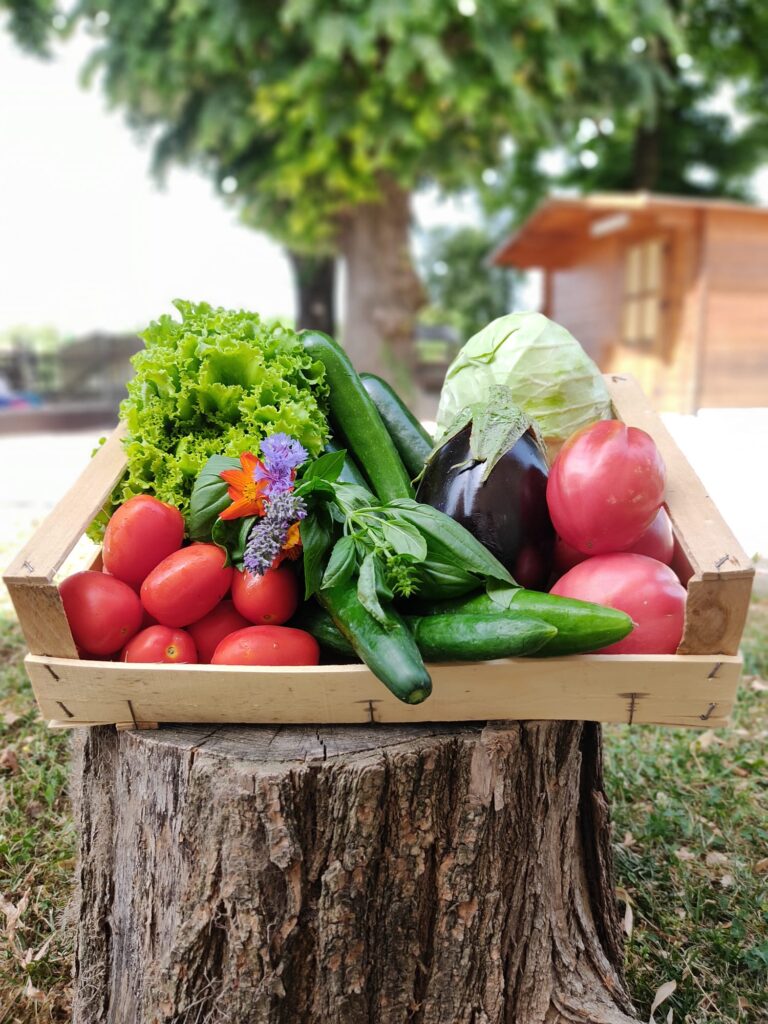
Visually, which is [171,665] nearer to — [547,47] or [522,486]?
[522,486]

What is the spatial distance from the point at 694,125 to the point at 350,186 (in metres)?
12.4

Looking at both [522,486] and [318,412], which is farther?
[318,412]

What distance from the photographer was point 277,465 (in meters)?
1.80

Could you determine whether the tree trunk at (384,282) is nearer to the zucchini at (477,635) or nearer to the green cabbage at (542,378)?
the green cabbage at (542,378)

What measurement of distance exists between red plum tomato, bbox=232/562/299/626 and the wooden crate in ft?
0.57

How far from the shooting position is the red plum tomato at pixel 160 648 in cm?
180

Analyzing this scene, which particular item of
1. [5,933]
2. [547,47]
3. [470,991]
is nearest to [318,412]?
[470,991]

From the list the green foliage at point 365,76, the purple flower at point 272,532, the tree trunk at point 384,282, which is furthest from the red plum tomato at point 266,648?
the tree trunk at point 384,282

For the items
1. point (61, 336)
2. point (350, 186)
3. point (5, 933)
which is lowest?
point (61, 336)

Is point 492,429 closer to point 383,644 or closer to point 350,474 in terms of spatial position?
point 350,474

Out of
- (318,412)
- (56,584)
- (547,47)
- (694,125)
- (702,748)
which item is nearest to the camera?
(56,584)

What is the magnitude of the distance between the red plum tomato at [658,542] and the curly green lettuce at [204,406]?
0.82 m

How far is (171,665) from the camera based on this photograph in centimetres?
172

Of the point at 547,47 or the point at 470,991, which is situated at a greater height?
the point at 547,47
